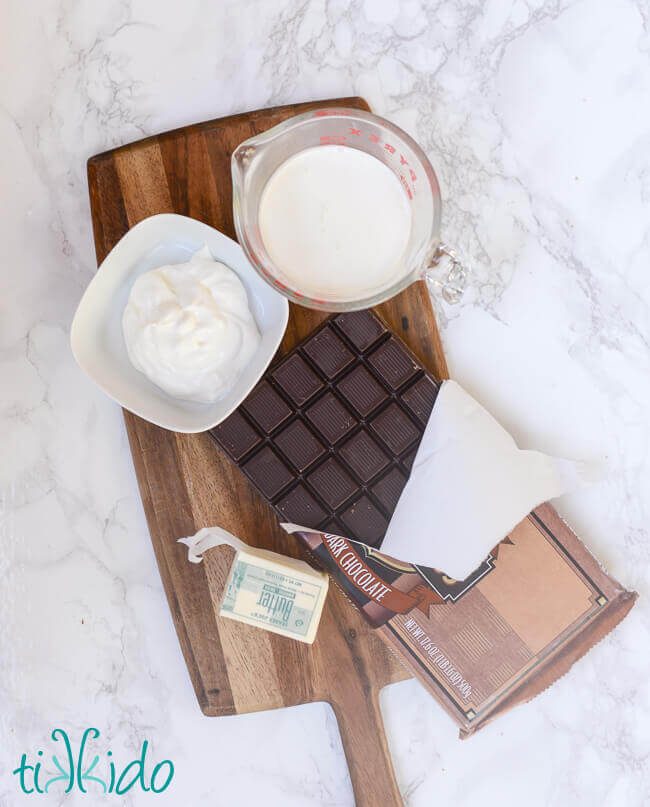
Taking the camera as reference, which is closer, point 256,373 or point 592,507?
point 256,373

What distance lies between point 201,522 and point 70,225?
18.4 inches

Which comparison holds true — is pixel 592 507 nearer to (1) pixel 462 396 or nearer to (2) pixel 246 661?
(1) pixel 462 396

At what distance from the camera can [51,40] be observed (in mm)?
976

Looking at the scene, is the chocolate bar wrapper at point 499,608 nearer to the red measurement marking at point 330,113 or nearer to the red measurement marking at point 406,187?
the red measurement marking at point 406,187

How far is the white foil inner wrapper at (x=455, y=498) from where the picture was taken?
3.01ft

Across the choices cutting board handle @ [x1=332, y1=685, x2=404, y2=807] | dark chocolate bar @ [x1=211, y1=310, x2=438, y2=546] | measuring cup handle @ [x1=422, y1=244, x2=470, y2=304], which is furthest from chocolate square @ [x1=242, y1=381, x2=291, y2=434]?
cutting board handle @ [x1=332, y1=685, x2=404, y2=807]

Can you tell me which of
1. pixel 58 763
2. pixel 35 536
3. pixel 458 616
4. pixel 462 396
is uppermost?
pixel 462 396

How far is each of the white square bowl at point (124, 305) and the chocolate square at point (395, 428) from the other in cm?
18

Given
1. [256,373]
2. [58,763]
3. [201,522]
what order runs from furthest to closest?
[58,763] < [201,522] < [256,373]

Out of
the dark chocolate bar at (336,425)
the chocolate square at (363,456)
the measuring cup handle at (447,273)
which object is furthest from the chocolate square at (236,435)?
the measuring cup handle at (447,273)

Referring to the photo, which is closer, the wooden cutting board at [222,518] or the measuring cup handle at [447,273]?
the measuring cup handle at [447,273]

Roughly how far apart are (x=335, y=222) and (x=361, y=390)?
0.24 metres

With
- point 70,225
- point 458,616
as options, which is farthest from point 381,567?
point 70,225

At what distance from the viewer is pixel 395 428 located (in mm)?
924
